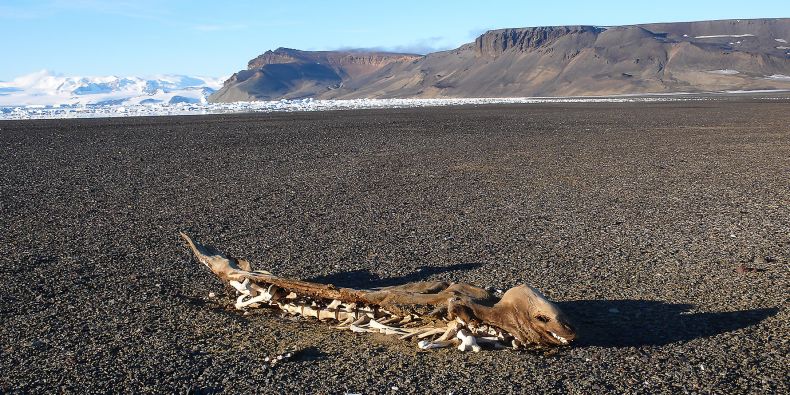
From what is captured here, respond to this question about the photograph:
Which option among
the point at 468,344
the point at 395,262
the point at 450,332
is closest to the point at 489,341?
the point at 468,344

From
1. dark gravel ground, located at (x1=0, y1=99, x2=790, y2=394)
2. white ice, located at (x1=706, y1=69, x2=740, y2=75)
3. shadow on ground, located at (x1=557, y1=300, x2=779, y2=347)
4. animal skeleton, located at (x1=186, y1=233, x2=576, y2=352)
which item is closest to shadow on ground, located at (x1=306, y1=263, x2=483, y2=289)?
dark gravel ground, located at (x1=0, y1=99, x2=790, y2=394)

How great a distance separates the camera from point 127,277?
7.02m

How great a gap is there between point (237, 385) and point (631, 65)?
609 feet

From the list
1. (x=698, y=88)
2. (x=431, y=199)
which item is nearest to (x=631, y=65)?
(x=698, y=88)

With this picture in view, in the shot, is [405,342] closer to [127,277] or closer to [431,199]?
[127,277]

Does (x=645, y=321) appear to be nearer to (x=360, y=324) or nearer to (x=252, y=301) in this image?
(x=360, y=324)

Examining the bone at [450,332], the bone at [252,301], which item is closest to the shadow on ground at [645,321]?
the bone at [450,332]

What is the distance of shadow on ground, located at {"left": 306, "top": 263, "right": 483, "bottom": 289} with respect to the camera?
22.0 feet

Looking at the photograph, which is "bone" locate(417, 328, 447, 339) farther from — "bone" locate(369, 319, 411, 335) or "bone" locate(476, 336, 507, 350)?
"bone" locate(476, 336, 507, 350)

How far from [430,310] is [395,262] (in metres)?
2.10

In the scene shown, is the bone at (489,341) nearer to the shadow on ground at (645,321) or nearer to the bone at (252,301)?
the shadow on ground at (645,321)

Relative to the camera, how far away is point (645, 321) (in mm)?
5461

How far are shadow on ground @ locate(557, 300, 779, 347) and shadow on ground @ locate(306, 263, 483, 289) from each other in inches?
55.7

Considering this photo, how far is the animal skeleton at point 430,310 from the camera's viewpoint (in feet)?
16.0
